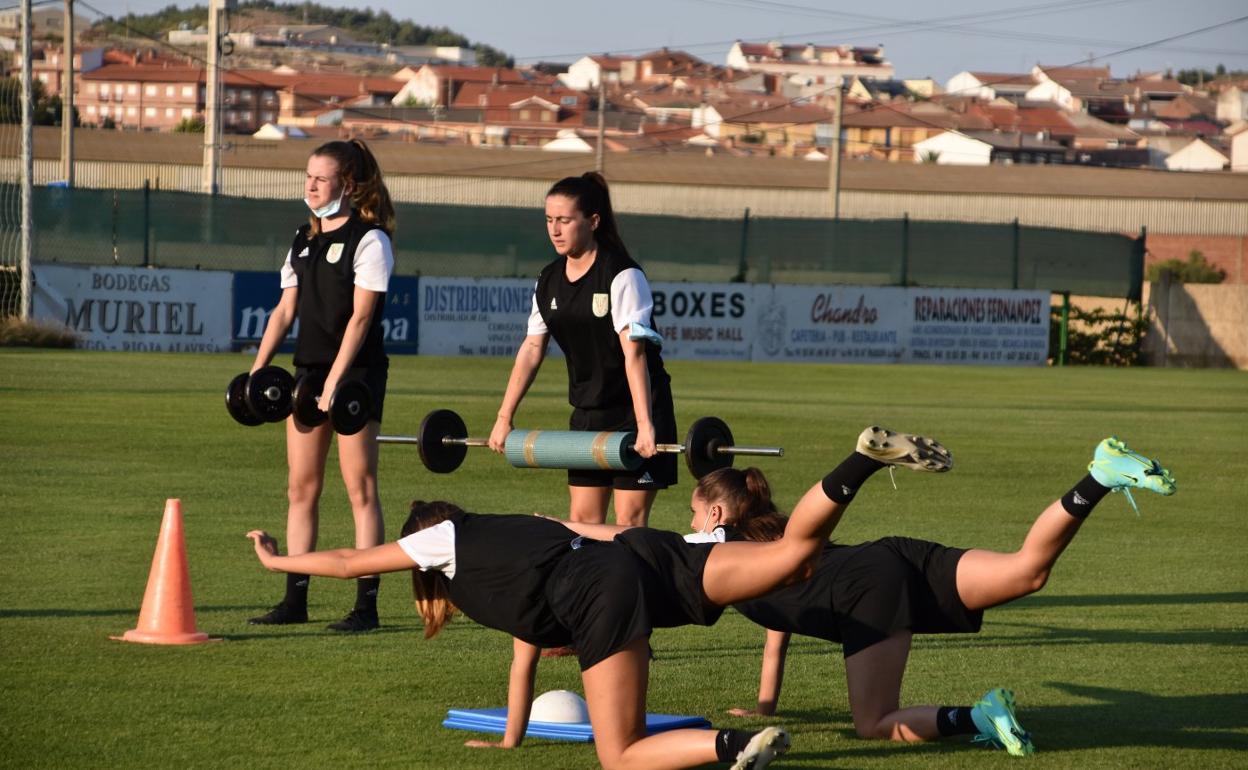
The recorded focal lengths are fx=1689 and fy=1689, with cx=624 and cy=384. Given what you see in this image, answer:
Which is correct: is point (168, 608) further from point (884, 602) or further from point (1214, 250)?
point (1214, 250)

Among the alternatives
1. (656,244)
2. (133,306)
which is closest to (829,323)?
(656,244)

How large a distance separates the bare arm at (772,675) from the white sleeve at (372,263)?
2.47 metres

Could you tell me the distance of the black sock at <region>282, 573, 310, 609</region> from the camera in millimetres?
7750

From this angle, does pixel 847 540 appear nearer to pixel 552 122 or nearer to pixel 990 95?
pixel 552 122

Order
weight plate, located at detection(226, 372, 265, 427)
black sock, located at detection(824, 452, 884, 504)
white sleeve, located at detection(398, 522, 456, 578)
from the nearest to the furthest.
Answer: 1. black sock, located at detection(824, 452, 884, 504)
2. white sleeve, located at detection(398, 522, 456, 578)
3. weight plate, located at detection(226, 372, 265, 427)

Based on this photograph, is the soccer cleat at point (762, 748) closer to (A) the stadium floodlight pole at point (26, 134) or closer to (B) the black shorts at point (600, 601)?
(B) the black shorts at point (600, 601)

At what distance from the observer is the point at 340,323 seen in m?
7.64

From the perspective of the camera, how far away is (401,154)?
63844mm

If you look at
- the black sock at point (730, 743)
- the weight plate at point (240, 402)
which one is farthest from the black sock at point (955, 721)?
the weight plate at point (240, 402)

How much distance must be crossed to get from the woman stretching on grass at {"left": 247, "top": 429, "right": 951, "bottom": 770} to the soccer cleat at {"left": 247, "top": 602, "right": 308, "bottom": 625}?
6.75ft

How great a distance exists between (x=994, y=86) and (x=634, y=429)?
160 m

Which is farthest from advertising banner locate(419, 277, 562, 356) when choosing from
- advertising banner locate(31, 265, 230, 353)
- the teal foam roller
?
the teal foam roller

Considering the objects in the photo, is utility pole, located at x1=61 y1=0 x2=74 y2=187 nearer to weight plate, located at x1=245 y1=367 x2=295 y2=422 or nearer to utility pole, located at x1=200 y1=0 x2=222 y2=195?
utility pole, located at x1=200 y1=0 x2=222 y2=195

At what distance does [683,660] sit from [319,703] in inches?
70.2
